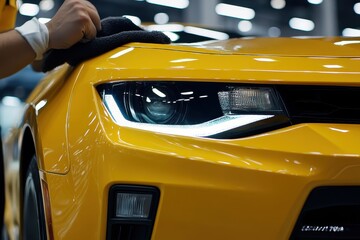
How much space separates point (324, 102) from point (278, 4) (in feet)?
38.8

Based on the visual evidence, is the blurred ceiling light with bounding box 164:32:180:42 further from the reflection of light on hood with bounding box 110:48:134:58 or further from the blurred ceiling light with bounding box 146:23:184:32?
the reflection of light on hood with bounding box 110:48:134:58

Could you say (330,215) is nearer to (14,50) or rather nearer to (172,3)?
(14,50)

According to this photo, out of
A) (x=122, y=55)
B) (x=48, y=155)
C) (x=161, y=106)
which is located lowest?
(x=48, y=155)

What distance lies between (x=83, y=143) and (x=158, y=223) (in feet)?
0.85

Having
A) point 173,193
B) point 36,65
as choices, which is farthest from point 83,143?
point 36,65

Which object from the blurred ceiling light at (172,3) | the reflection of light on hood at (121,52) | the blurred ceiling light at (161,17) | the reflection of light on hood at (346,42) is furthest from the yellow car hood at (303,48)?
the blurred ceiling light at (161,17)

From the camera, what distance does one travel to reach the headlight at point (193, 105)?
131 centimetres

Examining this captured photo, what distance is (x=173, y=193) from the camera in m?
1.21

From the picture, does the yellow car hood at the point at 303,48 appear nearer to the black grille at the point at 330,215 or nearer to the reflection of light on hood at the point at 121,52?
the reflection of light on hood at the point at 121,52

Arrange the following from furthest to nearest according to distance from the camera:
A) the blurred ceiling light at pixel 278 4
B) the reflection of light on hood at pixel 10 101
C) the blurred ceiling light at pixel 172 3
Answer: the blurred ceiling light at pixel 278 4
the blurred ceiling light at pixel 172 3
the reflection of light on hood at pixel 10 101

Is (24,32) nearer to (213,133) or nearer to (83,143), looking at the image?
(83,143)

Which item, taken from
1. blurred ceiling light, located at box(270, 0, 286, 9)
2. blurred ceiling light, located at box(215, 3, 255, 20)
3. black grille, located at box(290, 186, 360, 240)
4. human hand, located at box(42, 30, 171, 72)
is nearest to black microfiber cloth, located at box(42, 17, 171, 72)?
human hand, located at box(42, 30, 171, 72)

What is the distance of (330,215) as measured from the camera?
51.8 inches

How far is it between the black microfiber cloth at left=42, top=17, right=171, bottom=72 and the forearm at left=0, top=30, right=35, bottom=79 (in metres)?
0.09
